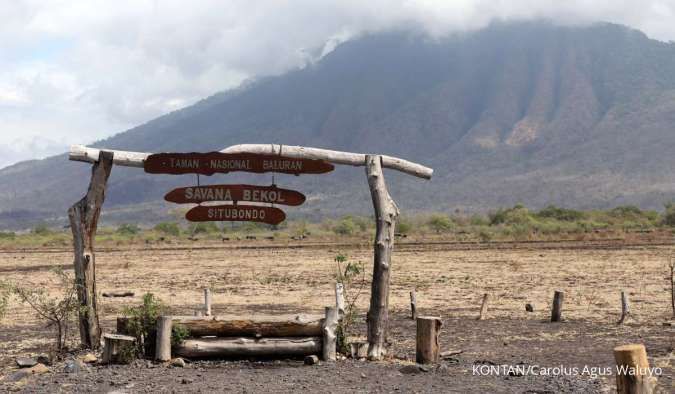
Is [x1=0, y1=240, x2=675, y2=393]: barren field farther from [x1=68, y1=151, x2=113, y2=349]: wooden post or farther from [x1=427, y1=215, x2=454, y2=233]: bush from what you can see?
[x1=427, y1=215, x2=454, y2=233]: bush

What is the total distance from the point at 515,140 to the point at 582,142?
16674 millimetres

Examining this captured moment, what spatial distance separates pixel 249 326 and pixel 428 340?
2465 millimetres

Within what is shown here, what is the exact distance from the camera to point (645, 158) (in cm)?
13350

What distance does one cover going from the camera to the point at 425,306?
20484mm

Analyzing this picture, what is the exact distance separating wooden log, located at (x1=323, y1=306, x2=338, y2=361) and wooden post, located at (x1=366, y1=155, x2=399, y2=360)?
0.62 metres

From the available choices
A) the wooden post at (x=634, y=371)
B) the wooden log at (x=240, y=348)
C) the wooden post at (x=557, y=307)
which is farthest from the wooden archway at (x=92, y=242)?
the wooden post at (x=557, y=307)

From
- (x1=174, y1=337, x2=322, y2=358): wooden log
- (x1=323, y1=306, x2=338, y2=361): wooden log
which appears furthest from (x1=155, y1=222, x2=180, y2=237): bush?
(x1=323, y1=306, x2=338, y2=361): wooden log

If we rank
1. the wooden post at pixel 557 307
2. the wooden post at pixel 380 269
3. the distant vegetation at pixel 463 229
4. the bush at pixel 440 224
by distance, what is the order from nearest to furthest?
the wooden post at pixel 380 269, the wooden post at pixel 557 307, the distant vegetation at pixel 463 229, the bush at pixel 440 224

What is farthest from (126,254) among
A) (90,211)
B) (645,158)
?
(645,158)

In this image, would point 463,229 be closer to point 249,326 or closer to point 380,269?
point 380,269

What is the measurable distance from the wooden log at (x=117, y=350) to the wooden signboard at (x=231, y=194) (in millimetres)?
2120

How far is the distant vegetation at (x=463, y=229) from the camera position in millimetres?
61781

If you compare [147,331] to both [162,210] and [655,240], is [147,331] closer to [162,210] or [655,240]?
[655,240]

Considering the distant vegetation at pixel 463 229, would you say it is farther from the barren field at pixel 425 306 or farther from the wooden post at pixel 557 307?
the wooden post at pixel 557 307
